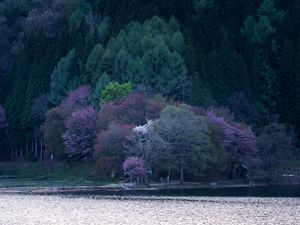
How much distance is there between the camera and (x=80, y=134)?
101938 millimetres

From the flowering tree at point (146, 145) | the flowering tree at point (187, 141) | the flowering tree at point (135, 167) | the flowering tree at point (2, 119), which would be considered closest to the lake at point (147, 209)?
the flowering tree at point (135, 167)

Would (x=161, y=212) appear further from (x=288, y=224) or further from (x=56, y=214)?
(x=288, y=224)

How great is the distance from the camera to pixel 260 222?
49812mm

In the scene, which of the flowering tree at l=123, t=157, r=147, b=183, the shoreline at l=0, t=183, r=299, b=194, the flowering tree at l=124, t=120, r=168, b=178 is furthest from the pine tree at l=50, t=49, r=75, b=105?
the shoreline at l=0, t=183, r=299, b=194

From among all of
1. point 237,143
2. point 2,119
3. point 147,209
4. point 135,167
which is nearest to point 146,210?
point 147,209

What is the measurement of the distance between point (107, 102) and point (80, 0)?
37114mm

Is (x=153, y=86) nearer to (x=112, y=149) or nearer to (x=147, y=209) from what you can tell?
(x=112, y=149)

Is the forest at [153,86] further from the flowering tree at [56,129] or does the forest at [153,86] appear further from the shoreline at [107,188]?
the shoreline at [107,188]

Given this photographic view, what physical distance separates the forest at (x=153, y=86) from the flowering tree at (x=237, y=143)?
125 mm

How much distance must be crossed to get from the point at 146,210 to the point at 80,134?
44.5 meters

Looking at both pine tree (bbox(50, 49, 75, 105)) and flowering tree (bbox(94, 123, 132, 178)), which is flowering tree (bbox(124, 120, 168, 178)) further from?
pine tree (bbox(50, 49, 75, 105))

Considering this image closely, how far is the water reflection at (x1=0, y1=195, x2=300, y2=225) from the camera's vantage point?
5103 cm

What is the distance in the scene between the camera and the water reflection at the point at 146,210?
51031 millimetres

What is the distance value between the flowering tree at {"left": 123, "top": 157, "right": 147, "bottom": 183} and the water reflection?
15.3 m
